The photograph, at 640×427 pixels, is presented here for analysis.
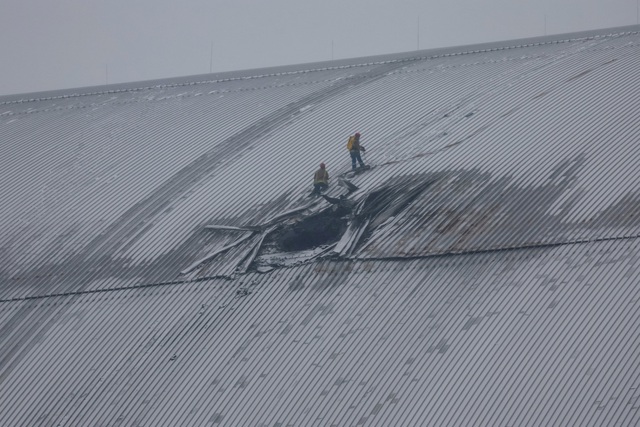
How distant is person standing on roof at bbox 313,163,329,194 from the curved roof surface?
435 millimetres

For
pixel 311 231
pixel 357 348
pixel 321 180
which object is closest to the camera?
pixel 357 348

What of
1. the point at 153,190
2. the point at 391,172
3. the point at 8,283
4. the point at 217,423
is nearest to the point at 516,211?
the point at 391,172

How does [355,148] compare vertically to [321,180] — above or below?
above

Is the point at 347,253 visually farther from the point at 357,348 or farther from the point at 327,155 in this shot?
the point at 327,155

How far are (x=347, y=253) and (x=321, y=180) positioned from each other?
3777 millimetres

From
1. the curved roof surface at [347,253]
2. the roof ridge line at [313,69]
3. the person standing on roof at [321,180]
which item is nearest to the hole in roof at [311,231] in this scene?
the curved roof surface at [347,253]

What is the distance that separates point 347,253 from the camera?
3253 centimetres

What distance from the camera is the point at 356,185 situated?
3538 centimetres

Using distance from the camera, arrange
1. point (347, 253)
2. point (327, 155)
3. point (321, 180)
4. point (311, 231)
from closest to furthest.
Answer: point (347, 253), point (311, 231), point (321, 180), point (327, 155)

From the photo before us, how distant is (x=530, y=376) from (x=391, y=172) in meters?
11.5

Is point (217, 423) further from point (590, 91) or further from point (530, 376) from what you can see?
point (590, 91)

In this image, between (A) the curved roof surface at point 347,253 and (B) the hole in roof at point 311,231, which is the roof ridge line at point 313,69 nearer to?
(A) the curved roof surface at point 347,253

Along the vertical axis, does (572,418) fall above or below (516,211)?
below

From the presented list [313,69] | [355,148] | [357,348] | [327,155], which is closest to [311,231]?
[355,148]
